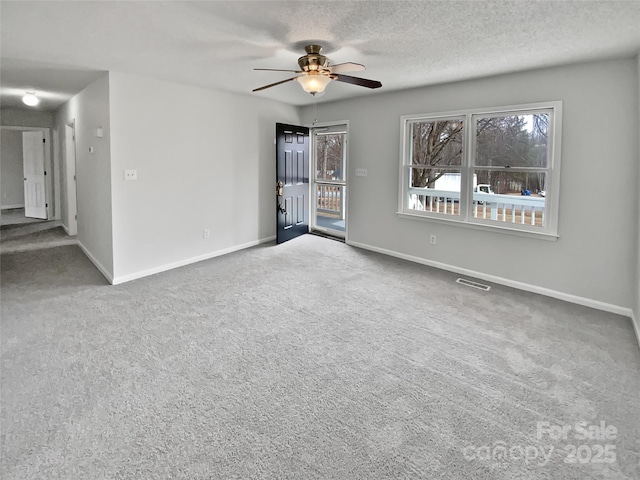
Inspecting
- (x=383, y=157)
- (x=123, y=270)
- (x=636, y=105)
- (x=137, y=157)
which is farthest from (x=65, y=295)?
(x=636, y=105)

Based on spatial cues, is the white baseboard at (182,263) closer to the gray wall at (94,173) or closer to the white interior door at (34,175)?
the gray wall at (94,173)

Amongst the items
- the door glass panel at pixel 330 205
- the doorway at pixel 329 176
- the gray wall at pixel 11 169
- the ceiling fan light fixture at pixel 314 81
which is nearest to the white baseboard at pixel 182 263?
the doorway at pixel 329 176

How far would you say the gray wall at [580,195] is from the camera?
3453 mm

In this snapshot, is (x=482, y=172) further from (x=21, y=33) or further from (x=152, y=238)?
(x=21, y=33)

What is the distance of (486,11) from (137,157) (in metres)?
3.83

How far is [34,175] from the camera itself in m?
8.16

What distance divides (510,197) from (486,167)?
1.47ft

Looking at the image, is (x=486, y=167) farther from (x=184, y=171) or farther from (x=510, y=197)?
(x=184, y=171)

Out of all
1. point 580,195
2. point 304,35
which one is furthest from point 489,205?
point 304,35

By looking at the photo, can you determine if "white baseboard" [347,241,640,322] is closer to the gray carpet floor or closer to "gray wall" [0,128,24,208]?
the gray carpet floor

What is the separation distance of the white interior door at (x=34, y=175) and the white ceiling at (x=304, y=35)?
4.39 meters

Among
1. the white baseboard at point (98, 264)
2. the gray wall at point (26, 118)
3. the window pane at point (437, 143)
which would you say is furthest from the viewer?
the gray wall at point (26, 118)

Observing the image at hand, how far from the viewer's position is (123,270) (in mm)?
4449

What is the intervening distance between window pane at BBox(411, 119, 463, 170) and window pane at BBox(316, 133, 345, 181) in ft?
7.74
